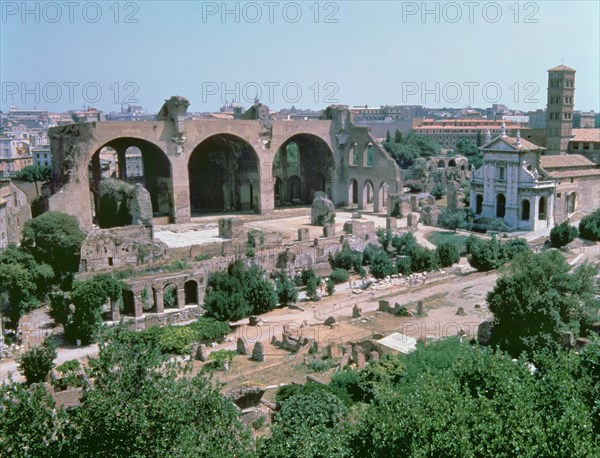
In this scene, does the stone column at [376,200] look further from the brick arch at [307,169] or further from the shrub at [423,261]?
the shrub at [423,261]

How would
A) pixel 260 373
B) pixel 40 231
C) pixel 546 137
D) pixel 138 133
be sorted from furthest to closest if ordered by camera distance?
pixel 546 137, pixel 138 133, pixel 40 231, pixel 260 373

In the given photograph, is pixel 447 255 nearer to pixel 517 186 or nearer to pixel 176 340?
pixel 517 186

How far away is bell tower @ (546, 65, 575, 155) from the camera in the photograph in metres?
53.0

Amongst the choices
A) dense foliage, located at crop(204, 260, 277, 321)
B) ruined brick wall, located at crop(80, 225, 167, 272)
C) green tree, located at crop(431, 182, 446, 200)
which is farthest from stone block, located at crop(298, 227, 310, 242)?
green tree, located at crop(431, 182, 446, 200)

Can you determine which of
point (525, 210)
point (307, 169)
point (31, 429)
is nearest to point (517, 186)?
point (525, 210)

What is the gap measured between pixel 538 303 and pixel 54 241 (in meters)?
21.7

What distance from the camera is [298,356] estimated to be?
21000 millimetres

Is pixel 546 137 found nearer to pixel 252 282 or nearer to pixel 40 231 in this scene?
pixel 252 282

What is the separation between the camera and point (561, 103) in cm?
5291

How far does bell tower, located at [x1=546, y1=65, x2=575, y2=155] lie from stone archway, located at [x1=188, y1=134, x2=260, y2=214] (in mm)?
26879

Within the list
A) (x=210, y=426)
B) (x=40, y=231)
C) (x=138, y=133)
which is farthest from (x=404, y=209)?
(x=210, y=426)

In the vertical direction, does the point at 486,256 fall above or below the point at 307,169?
below

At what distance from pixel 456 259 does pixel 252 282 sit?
1234 centimetres

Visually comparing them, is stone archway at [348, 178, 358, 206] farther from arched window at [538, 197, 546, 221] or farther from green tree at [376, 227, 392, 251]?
green tree at [376, 227, 392, 251]
